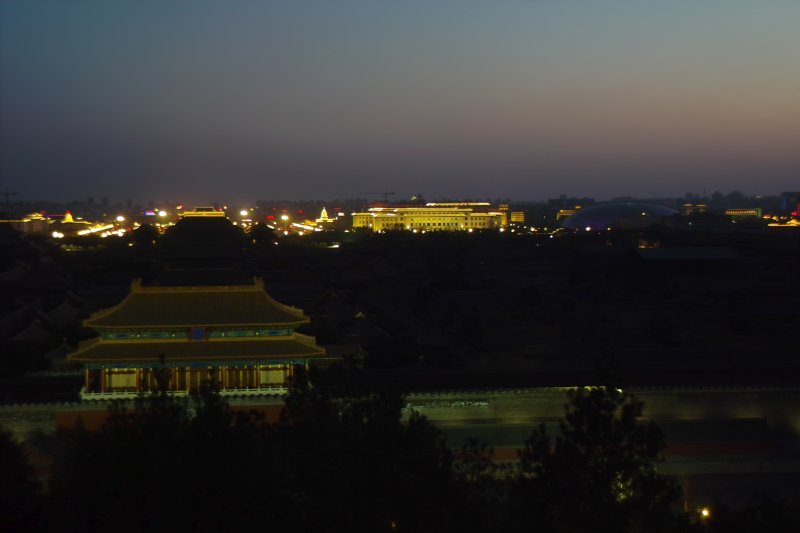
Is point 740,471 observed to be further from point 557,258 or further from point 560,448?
point 557,258

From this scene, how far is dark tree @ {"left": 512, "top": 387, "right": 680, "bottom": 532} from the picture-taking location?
33.9 feet

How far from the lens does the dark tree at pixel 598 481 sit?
10.3 meters

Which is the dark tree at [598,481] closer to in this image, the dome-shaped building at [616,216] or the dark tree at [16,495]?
the dark tree at [16,495]

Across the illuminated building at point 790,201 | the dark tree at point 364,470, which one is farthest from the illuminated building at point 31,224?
the illuminated building at point 790,201

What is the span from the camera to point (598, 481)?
10.6 meters

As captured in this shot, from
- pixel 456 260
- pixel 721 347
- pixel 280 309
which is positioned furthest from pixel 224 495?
pixel 456 260

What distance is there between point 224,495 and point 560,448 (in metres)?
4.10

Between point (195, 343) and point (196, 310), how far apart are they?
2.30 feet

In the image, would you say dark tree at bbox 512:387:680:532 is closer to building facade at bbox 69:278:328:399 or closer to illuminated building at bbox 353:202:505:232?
building facade at bbox 69:278:328:399

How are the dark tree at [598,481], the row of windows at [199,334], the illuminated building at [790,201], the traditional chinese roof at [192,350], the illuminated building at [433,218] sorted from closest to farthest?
the dark tree at [598,481] → the traditional chinese roof at [192,350] → the row of windows at [199,334] → the illuminated building at [433,218] → the illuminated building at [790,201]

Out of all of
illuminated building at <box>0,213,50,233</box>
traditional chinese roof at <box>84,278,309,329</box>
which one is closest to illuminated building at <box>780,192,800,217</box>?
illuminated building at <box>0,213,50,233</box>

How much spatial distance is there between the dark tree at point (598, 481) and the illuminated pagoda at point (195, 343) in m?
7.59

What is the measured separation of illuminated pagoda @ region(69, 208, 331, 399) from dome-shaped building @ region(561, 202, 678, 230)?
7585 cm

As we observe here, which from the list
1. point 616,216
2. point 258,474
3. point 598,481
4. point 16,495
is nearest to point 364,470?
point 258,474
